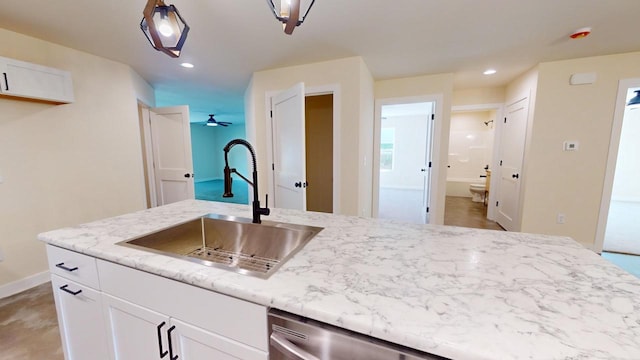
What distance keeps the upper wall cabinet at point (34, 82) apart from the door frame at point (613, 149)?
18.8 feet

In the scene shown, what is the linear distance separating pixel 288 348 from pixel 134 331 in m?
0.75

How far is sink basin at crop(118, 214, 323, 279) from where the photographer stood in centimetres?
125

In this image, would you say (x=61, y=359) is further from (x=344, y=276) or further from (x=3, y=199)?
(x=344, y=276)

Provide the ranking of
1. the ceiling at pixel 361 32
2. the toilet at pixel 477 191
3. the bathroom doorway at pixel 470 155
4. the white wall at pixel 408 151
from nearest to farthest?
the ceiling at pixel 361 32 → the toilet at pixel 477 191 → the bathroom doorway at pixel 470 155 → the white wall at pixel 408 151

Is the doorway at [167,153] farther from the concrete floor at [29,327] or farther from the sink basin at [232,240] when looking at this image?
the sink basin at [232,240]

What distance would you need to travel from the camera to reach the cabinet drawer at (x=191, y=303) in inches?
29.6

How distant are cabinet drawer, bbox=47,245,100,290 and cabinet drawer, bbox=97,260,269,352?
62mm

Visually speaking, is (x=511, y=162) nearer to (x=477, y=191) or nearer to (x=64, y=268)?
(x=477, y=191)

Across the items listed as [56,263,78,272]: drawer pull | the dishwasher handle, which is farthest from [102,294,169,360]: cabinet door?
the dishwasher handle

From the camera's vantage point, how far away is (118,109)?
2965 mm

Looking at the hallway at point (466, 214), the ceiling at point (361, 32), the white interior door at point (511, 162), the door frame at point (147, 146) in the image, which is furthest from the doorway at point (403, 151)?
the door frame at point (147, 146)

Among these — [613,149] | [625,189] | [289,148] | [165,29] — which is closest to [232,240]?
[165,29]

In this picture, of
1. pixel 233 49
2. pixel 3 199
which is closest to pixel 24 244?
pixel 3 199

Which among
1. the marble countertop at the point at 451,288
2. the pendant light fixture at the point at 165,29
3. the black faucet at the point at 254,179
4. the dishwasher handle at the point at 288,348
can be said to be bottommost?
the dishwasher handle at the point at 288,348
